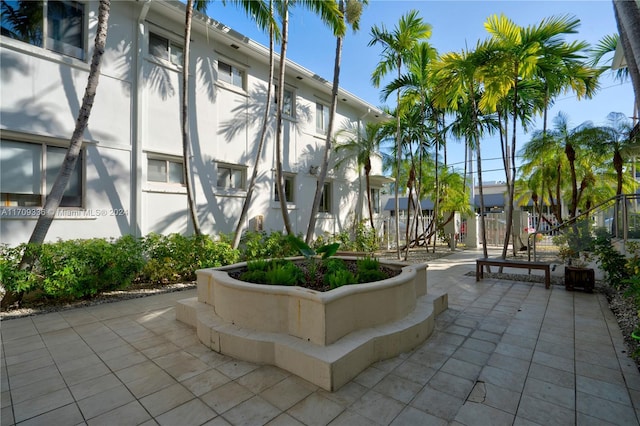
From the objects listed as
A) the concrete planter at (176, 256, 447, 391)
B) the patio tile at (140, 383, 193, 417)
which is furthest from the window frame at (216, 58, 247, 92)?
the patio tile at (140, 383, 193, 417)

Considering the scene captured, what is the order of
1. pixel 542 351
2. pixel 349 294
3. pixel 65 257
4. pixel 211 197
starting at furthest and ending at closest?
1. pixel 211 197
2. pixel 65 257
3. pixel 542 351
4. pixel 349 294

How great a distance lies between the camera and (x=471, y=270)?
8.48m

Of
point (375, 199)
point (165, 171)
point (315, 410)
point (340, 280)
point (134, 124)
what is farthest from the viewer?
point (375, 199)

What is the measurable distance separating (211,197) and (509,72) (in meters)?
8.93

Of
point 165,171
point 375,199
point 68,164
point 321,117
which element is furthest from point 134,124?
point 375,199

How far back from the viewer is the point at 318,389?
2.56 meters

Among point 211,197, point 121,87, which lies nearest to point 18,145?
point 121,87

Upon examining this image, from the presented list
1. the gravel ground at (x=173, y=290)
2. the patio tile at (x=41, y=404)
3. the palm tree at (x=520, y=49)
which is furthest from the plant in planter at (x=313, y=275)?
the palm tree at (x=520, y=49)

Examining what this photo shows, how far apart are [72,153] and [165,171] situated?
239cm

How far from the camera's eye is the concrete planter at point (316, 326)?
8.96ft

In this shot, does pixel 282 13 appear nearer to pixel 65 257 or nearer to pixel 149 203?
pixel 149 203

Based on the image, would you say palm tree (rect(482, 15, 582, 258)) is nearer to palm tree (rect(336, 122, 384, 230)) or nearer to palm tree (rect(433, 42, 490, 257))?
palm tree (rect(433, 42, 490, 257))

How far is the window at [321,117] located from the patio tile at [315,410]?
435 inches

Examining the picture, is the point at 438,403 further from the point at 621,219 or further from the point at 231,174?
the point at 231,174
